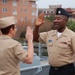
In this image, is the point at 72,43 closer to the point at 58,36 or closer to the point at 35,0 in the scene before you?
the point at 58,36

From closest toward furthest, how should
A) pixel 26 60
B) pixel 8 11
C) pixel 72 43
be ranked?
pixel 26 60, pixel 72 43, pixel 8 11

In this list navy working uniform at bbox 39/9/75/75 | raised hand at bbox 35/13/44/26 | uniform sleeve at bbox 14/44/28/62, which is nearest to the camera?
uniform sleeve at bbox 14/44/28/62

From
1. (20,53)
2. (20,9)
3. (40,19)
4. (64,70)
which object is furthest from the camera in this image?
(20,9)

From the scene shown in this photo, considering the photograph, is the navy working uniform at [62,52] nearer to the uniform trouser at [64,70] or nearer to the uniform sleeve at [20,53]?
the uniform trouser at [64,70]

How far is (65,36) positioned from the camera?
4.37 metres

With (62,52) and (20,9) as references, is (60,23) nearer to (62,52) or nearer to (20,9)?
(62,52)

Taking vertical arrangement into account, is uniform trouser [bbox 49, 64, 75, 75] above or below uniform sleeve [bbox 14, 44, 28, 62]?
below

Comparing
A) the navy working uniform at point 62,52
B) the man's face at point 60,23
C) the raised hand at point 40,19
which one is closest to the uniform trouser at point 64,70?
the navy working uniform at point 62,52

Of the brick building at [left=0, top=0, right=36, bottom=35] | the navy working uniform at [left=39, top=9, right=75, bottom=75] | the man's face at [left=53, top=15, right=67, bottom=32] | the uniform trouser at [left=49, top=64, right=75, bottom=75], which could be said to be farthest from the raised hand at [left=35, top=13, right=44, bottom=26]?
the brick building at [left=0, top=0, right=36, bottom=35]

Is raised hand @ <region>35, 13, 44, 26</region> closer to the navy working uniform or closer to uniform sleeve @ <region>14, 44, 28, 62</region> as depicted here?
the navy working uniform

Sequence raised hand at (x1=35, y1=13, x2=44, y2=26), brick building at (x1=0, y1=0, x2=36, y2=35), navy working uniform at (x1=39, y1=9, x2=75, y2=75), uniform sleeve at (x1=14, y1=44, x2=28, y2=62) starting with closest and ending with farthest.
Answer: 1. uniform sleeve at (x1=14, y1=44, x2=28, y2=62)
2. raised hand at (x1=35, y1=13, x2=44, y2=26)
3. navy working uniform at (x1=39, y1=9, x2=75, y2=75)
4. brick building at (x1=0, y1=0, x2=36, y2=35)

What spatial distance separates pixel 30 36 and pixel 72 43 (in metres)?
1.12

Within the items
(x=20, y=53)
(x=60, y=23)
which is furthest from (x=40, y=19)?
(x=20, y=53)

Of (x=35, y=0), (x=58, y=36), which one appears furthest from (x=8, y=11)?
(x=58, y=36)
